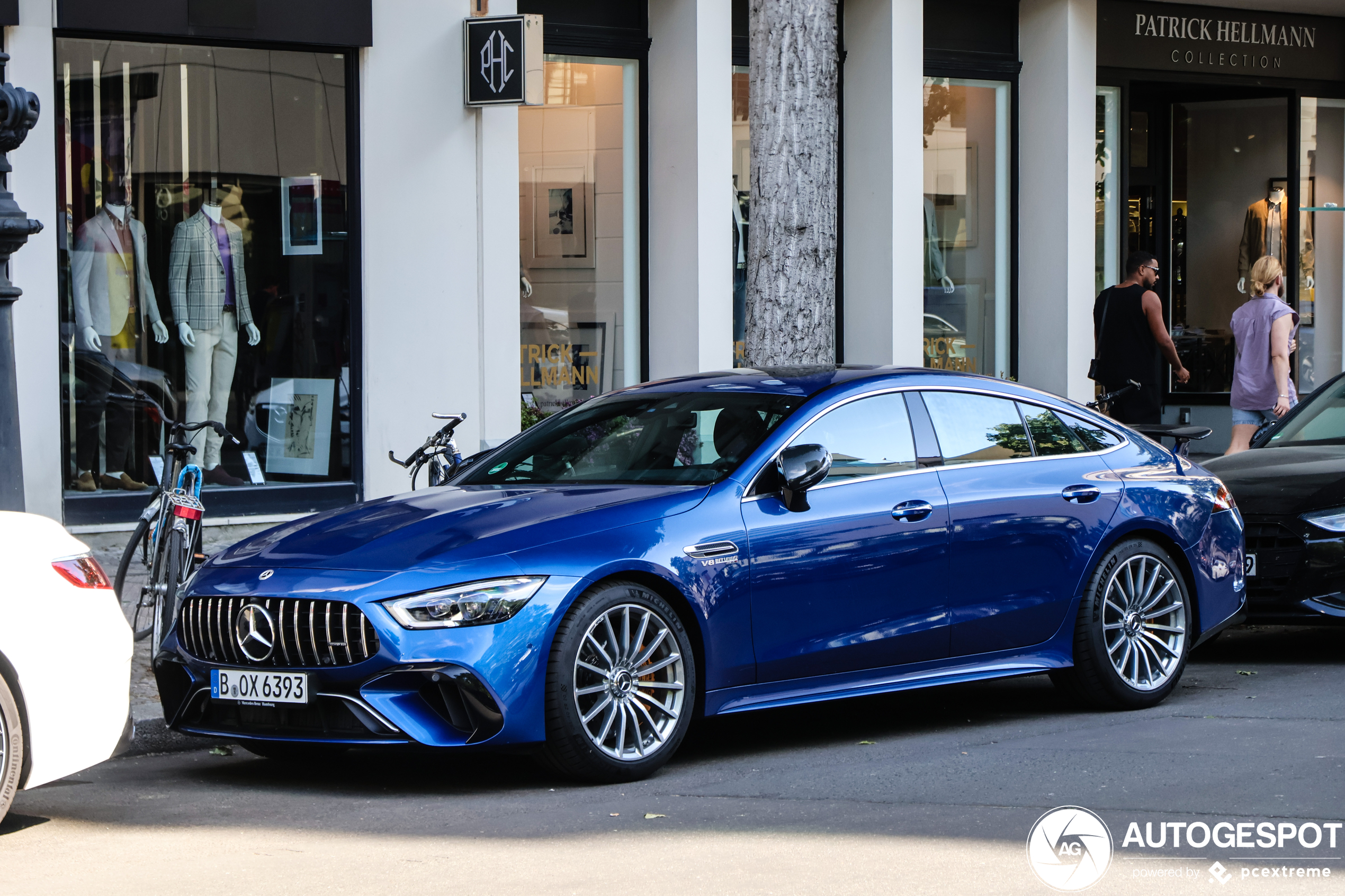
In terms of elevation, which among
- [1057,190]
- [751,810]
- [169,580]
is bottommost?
[751,810]

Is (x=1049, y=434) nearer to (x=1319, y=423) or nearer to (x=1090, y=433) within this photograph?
(x=1090, y=433)

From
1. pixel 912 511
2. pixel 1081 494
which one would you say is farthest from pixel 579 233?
pixel 912 511

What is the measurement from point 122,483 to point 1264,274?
8474mm

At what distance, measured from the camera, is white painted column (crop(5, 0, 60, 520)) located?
12.0 m

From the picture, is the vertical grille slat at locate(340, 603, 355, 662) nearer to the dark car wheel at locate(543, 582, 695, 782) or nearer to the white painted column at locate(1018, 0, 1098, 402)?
the dark car wheel at locate(543, 582, 695, 782)

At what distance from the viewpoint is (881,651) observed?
23.7 feet

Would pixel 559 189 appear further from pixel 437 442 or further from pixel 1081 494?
pixel 1081 494

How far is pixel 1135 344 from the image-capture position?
1440cm

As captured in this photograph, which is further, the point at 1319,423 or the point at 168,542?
the point at 1319,423

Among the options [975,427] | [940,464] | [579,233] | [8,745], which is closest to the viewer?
[8,745]

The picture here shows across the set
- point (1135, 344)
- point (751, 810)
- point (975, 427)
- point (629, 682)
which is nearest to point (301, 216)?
point (1135, 344)

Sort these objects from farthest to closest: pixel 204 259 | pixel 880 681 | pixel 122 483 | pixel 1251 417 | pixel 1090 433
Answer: pixel 1251 417
pixel 204 259
pixel 122 483
pixel 1090 433
pixel 880 681

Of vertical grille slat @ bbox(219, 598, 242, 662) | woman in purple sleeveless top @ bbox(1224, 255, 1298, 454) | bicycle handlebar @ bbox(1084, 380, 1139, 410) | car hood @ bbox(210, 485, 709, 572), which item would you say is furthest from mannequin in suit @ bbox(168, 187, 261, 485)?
woman in purple sleeveless top @ bbox(1224, 255, 1298, 454)

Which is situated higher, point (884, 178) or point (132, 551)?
point (884, 178)
